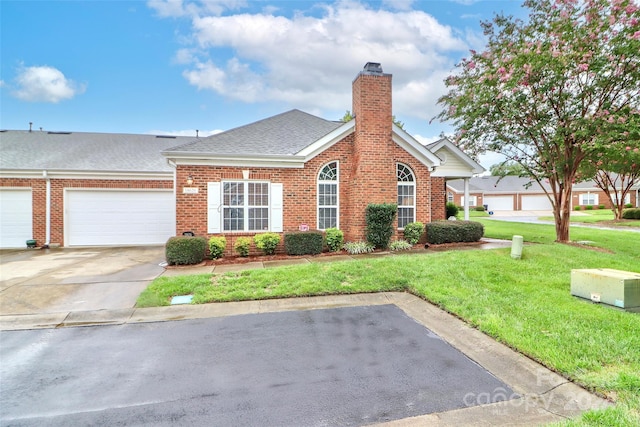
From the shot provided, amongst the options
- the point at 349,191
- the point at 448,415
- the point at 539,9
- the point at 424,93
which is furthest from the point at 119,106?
the point at 448,415

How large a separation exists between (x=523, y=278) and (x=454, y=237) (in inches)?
212

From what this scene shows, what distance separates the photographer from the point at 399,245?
37.7ft

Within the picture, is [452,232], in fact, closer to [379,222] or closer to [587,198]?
[379,222]

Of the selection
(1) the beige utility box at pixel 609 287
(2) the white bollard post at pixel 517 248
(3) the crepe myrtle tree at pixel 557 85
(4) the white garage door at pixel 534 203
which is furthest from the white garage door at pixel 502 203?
(1) the beige utility box at pixel 609 287

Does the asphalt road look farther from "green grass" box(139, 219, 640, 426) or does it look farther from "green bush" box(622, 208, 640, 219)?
"green bush" box(622, 208, 640, 219)

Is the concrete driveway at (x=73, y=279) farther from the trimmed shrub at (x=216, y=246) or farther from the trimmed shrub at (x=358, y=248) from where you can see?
the trimmed shrub at (x=358, y=248)

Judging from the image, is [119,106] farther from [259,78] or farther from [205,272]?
[205,272]

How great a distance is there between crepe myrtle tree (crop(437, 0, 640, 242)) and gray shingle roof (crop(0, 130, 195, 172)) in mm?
13458

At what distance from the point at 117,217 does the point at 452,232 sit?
13930 millimetres

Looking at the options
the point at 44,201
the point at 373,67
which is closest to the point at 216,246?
the point at 373,67

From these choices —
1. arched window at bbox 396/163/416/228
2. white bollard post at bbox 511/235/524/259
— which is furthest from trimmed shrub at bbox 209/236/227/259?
white bollard post at bbox 511/235/524/259

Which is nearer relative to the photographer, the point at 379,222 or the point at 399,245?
the point at 379,222

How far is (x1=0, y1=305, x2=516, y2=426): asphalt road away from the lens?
297cm

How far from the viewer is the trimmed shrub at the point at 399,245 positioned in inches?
449
